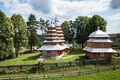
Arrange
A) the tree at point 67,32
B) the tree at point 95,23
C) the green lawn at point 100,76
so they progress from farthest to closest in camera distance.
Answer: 1. the tree at point 67,32
2. the tree at point 95,23
3. the green lawn at point 100,76

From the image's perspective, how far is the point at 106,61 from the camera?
129 feet

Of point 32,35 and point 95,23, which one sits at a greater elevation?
point 95,23

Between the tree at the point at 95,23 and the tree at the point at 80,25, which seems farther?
the tree at the point at 80,25

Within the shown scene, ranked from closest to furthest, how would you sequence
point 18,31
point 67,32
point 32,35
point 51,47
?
point 51,47, point 18,31, point 32,35, point 67,32

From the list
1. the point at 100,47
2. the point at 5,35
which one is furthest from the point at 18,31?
the point at 100,47

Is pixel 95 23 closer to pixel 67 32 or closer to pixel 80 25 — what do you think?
pixel 80 25

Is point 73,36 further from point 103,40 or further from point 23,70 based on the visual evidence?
point 23,70

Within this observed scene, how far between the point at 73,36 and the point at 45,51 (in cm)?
3005

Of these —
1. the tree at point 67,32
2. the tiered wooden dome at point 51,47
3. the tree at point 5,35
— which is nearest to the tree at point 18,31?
the tree at point 5,35

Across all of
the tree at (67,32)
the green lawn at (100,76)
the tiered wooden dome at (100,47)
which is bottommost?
the green lawn at (100,76)

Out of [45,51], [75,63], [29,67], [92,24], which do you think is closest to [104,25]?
[92,24]

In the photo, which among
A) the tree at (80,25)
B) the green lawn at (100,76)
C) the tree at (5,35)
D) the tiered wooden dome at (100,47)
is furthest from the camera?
the tree at (80,25)

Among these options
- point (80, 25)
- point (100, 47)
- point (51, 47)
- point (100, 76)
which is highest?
point (80, 25)

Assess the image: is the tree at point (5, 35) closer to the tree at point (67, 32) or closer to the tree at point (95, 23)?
the tree at point (95, 23)
